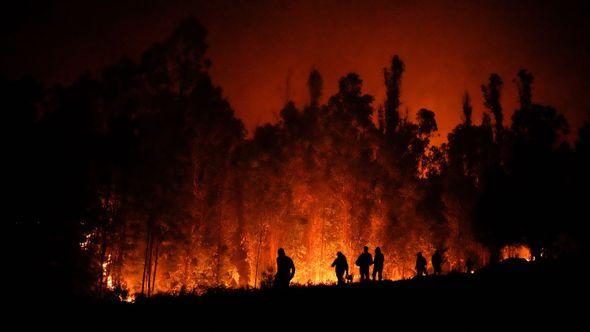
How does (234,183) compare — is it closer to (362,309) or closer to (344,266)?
(344,266)

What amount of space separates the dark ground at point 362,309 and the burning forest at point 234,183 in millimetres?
9097

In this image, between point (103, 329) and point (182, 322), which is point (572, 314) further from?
point (103, 329)

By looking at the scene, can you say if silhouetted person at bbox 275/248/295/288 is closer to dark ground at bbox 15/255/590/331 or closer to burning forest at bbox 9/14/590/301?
dark ground at bbox 15/255/590/331

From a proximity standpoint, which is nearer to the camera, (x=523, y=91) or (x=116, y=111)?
(x=116, y=111)

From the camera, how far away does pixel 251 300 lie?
11.9m

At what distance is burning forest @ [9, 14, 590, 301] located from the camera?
19.5m

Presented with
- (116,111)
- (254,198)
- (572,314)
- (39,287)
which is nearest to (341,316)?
(572,314)

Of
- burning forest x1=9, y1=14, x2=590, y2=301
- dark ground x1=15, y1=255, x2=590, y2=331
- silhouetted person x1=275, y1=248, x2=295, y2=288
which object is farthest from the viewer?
burning forest x1=9, y1=14, x2=590, y2=301

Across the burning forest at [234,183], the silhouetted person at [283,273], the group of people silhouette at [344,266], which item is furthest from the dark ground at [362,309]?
the burning forest at [234,183]

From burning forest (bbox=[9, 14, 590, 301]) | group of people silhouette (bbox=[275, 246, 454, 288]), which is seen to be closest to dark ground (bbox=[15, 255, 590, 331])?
group of people silhouette (bbox=[275, 246, 454, 288])

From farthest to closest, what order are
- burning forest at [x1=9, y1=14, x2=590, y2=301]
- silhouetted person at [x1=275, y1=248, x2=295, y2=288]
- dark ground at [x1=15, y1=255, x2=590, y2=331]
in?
burning forest at [x1=9, y1=14, x2=590, y2=301] < silhouetted person at [x1=275, y1=248, x2=295, y2=288] < dark ground at [x1=15, y1=255, x2=590, y2=331]

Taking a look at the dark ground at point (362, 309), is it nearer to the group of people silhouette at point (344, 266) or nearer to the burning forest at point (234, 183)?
the group of people silhouette at point (344, 266)

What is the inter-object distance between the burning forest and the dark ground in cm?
910

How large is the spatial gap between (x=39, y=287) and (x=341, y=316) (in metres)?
13.4
